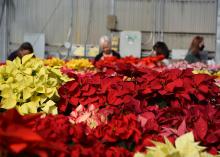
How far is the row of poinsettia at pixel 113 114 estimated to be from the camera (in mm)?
1742

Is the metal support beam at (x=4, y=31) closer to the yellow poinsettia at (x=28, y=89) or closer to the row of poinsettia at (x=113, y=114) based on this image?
the row of poinsettia at (x=113, y=114)

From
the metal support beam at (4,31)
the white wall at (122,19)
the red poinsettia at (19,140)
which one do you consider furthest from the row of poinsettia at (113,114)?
the metal support beam at (4,31)

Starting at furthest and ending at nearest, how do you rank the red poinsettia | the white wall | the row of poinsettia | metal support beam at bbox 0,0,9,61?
metal support beam at bbox 0,0,9,61 → the white wall → the row of poinsettia → the red poinsettia

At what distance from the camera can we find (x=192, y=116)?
2541mm

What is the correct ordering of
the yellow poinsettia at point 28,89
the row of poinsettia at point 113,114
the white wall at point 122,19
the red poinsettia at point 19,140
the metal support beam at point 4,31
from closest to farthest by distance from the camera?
the red poinsettia at point 19,140 < the row of poinsettia at point 113,114 < the yellow poinsettia at point 28,89 < the white wall at point 122,19 < the metal support beam at point 4,31

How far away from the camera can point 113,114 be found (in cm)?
266

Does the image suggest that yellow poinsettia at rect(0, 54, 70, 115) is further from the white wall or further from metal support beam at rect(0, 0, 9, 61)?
metal support beam at rect(0, 0, 9, 61)

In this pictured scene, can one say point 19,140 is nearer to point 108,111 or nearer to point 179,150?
point 179,150

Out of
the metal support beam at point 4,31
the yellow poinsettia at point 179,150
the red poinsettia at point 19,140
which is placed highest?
the metal support beam at point 4,31

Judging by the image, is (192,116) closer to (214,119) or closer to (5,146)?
(214,119)

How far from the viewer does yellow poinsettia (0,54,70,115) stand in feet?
8.95

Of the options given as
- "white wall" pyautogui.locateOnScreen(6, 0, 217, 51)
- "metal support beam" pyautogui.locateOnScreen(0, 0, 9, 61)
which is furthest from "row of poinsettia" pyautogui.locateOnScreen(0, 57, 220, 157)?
"metal support beam" pyautogui.locateOnScreen(0, 0, 9, 61)

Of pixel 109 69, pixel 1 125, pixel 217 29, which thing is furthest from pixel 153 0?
pixel 1 125

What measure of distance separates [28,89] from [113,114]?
481 millimetres
